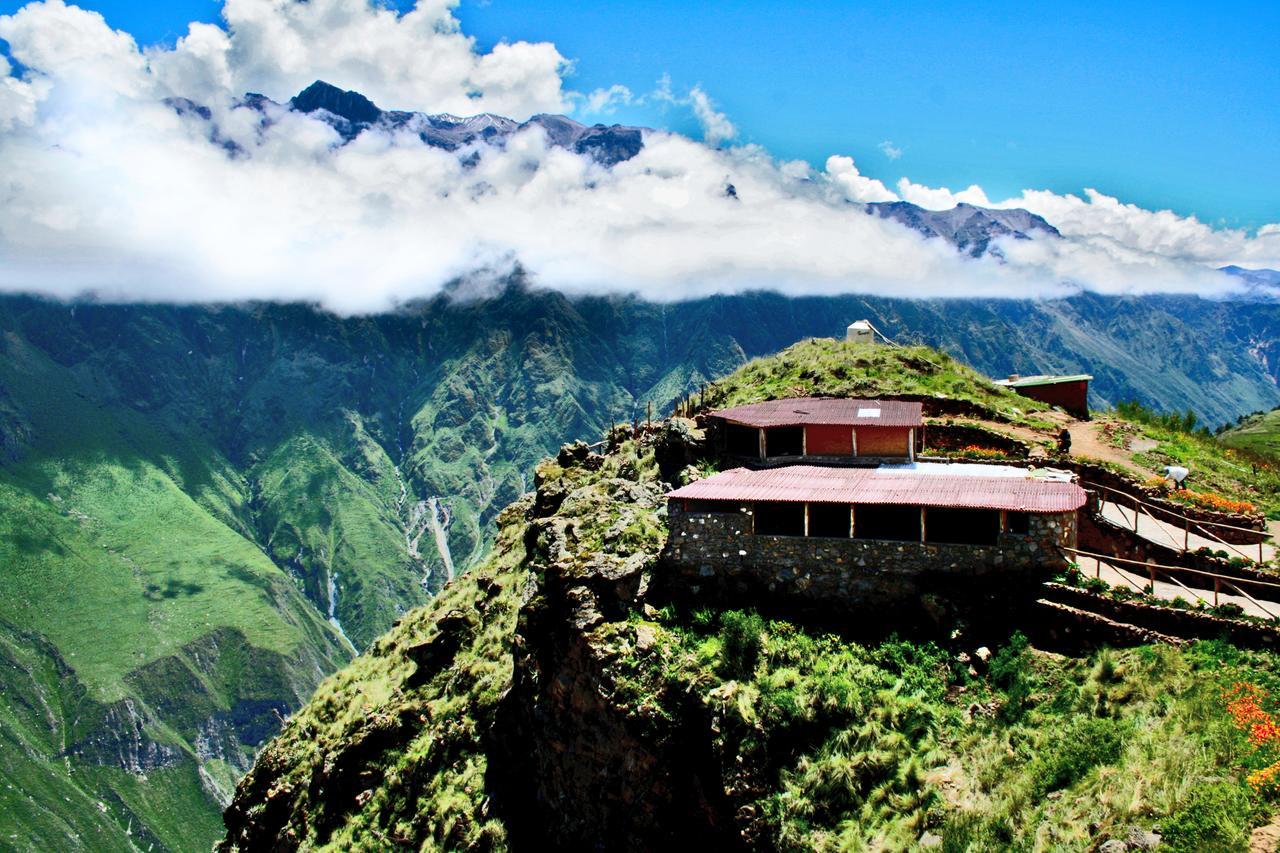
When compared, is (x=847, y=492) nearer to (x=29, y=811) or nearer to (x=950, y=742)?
(x=950, y=742)

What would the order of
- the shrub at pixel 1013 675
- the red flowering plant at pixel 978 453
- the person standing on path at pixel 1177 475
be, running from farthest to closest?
1. the red flowering plant at pixel 978 453
2. the person standing on path at pixel 1177 475
3. the shrub at pixel 1013 675

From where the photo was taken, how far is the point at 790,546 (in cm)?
2472

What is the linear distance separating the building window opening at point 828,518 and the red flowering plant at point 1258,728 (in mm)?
11959

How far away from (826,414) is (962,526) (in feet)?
26.3

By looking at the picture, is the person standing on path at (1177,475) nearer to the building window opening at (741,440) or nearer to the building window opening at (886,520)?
the building window opening at (886,520)

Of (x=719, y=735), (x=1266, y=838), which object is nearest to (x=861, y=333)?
(x=719, y=735)

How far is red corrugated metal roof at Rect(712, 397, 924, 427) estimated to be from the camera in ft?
106

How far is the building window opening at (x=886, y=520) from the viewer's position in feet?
89.3

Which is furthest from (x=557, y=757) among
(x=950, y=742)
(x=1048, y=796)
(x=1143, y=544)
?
(x=1143, y=544)

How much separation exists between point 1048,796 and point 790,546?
31.6 ft

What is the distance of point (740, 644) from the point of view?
2264 centimetres

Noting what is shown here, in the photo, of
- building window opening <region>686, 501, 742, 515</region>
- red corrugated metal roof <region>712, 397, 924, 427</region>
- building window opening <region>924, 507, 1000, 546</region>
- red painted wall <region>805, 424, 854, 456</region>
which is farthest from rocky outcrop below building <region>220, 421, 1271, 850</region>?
red painted wall <region>805, 424, 854, 456</region>

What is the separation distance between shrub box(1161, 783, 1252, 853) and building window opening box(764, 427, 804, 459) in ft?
64.6

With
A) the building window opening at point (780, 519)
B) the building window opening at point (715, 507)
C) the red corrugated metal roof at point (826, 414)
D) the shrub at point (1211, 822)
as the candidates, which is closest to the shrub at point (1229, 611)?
the shrub at point (1211, 822)
